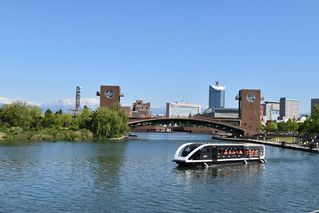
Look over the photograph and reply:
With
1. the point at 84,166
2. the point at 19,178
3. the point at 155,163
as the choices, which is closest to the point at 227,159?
the point at 155,163

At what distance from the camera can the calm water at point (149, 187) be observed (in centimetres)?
3400

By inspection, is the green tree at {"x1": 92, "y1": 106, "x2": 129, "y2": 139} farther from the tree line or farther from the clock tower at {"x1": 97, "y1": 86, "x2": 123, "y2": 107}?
the clock tower at {"x1": 97, "y1": 86, "x2": 123, "y2": 107}

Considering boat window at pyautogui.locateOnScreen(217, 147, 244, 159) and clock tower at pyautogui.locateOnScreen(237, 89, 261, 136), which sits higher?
clock tower at pyautogui.locateOnScreen(237, 89, 261, 136)

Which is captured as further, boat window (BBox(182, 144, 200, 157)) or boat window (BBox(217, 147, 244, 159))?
boat window (BBox(217, 147, 244, 159))

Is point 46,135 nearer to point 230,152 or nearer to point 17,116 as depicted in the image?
point 17,116

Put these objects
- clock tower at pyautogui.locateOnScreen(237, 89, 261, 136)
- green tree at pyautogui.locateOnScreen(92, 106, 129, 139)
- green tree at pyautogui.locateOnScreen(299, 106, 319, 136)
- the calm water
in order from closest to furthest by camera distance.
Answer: the calm water, green tree at pyautogui.locateOnScreen(299, 106, 319, 136), green tree at pyautogui.locateOnScreen(92, 106, 129, 139), clock tower at pyautogui.locateOnScreen(237, 89, 261, 136)

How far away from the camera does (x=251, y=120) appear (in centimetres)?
19925

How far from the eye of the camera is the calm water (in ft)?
112

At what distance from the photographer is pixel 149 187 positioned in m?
42.5

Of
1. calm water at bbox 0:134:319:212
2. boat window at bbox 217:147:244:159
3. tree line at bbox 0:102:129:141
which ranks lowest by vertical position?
calm water at bbox 0:134:319:212

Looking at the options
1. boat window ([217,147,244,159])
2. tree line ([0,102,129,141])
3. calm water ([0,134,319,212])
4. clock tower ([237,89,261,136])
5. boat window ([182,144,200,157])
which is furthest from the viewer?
clock tower ([237,89,261,136])

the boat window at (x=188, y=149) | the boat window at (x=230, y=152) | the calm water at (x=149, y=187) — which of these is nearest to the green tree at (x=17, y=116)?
the calm water at (x=149, y=187)

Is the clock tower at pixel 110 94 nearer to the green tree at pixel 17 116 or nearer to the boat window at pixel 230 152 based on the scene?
the green tree at pixel 17 116

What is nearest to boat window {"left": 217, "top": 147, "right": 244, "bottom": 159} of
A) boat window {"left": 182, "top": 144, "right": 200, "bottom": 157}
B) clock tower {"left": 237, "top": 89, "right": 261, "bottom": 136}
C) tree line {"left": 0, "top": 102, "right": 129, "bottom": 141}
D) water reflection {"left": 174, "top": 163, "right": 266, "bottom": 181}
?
water reflection {"left": 174, "top": 163, "right": 266, "bottom": 181}
